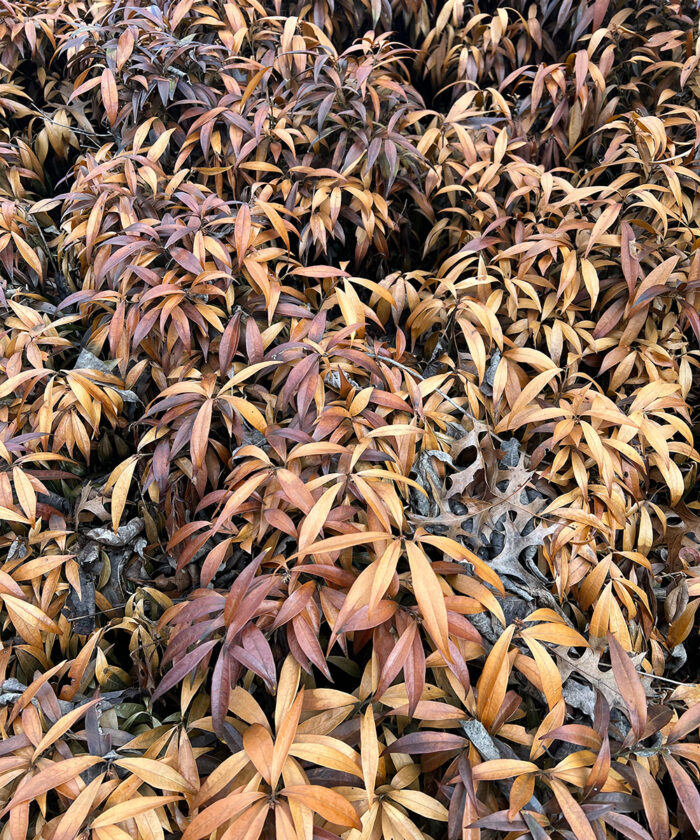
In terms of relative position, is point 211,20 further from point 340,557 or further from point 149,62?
point 340,557

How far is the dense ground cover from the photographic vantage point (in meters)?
0.85

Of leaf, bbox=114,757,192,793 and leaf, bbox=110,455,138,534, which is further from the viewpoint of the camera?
leaf, bbox=110,455,138,534

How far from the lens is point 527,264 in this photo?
1438mm

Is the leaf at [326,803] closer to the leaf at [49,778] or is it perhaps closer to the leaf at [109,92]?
the leaf at [49,778]

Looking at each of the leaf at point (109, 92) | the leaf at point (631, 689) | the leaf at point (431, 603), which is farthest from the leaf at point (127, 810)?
the leaf at point (109, 92)

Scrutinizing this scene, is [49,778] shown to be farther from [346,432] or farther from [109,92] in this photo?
[109,92]

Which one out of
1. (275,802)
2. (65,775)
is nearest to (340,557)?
(275,802)

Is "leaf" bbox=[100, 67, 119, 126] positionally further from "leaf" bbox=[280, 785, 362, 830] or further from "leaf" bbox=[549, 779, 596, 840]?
"leaf" bbox=[549, 779, 596, 840]

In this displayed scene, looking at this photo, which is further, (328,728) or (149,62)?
(149,62)

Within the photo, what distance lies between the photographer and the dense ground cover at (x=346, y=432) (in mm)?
854

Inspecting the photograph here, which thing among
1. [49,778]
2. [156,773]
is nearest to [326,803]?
[156,773]

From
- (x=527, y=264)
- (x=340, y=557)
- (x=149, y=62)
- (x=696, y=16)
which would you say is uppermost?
(x=696, y=16)

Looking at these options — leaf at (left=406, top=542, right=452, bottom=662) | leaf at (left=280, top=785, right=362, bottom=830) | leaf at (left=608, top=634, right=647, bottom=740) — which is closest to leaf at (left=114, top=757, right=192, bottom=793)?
leaf at (left=280, top=785, right=362, bottom=830)

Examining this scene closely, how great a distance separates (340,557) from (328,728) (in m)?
0.26
